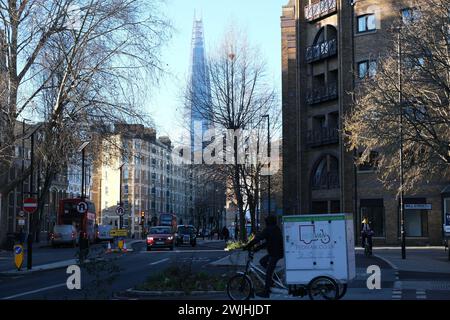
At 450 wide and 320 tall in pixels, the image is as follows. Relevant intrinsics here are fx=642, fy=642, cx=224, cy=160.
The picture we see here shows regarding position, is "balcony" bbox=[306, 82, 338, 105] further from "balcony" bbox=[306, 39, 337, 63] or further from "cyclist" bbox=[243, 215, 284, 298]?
"cyclist" bbox=[243, 215, 284, 298]

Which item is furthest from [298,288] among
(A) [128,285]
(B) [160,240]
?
(B) [160,240]

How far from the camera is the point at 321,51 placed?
53500mm

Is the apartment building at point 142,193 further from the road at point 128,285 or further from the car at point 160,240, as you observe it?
the road at point 128,285

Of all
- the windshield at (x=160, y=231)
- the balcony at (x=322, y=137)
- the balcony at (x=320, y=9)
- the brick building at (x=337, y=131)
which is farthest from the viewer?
the balcony at (x=320, y=9)

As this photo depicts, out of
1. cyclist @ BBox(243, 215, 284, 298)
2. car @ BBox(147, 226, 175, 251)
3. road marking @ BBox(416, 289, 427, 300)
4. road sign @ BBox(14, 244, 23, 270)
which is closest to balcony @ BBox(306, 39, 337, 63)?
car @ BBox(147, 226, 175, 251)

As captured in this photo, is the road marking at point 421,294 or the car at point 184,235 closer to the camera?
the road marking at point 421,294

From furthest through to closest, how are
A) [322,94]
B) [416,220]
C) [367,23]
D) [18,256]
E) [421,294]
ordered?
1. [322,94]
2. [367,23]
3. [416,220]
4. [18,256]
5. [421,294]

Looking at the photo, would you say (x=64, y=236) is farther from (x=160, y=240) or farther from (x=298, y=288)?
(x=298, y=288)

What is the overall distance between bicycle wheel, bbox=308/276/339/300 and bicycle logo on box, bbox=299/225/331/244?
2.80 ft

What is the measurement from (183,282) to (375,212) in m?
35.1

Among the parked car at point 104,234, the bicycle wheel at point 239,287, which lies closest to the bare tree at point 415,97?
the bicycle wheel at point 239,287

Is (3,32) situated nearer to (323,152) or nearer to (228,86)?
(228,86)

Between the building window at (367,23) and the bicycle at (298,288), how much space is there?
38.0 m

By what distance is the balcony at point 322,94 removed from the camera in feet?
172
